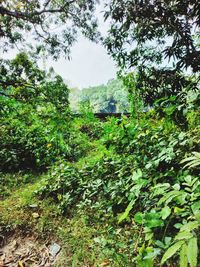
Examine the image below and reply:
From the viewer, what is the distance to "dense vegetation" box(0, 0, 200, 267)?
1.83m

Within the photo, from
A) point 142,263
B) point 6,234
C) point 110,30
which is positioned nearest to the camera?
point 142,263

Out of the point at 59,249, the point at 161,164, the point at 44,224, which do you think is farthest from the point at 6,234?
the point at 161,164

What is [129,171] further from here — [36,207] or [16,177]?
[16,177]

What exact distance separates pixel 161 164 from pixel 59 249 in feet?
4.41

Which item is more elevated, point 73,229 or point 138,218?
point 138,218

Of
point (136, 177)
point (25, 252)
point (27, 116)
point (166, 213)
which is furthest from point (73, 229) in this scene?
point (27, 116)

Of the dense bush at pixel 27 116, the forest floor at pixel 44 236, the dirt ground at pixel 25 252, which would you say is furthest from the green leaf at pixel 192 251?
the dense bush at pixel 27 116

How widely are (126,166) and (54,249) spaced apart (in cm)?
119

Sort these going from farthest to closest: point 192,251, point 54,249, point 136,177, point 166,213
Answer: point 54,249, point 136,177, point 166,213, point 192,251

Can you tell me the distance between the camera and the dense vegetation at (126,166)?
183 centimetres

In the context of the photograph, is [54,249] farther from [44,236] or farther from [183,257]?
[183,257]

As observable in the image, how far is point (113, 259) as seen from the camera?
2.06 m

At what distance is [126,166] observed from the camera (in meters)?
2.96

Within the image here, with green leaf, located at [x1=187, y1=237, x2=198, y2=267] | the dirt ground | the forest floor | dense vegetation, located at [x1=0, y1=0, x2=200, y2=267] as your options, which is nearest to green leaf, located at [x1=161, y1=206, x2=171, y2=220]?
dense vegetation, located at [x1=0, y1=0, x2=200, y2=267]
